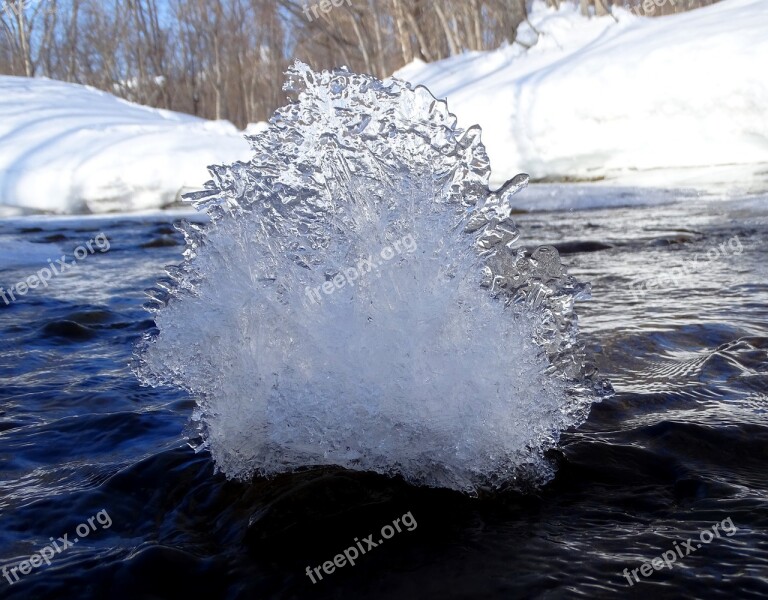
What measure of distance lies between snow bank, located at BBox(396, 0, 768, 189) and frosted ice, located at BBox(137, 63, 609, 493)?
29.3ft

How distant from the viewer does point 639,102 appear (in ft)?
39.0

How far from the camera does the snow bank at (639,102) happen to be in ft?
36.4

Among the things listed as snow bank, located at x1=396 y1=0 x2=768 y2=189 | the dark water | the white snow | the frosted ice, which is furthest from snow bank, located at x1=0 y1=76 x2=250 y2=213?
the frosted ice

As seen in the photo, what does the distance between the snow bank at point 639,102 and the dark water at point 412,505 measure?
335 inches

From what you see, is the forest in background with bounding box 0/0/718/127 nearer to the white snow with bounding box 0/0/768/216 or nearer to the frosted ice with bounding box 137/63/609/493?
the white snow with bounding box 0/0/768/216

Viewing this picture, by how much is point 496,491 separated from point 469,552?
0.24 m

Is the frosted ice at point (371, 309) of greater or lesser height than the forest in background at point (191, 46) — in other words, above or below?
below

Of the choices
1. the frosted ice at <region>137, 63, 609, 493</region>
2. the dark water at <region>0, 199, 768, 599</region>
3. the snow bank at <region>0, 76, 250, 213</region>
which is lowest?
the dark water at <region>0, 199, 768, 599</region>

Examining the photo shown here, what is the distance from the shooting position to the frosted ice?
1731 mm

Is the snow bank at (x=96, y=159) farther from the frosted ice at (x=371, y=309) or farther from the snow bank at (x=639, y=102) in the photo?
the frosted ice at (x=371, y=309)

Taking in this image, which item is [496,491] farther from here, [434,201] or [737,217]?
[737,217]

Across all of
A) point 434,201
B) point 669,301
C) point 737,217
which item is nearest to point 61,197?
point 737,217

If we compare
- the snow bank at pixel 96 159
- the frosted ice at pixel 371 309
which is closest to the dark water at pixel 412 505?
the frosted ice at pixel 371 309

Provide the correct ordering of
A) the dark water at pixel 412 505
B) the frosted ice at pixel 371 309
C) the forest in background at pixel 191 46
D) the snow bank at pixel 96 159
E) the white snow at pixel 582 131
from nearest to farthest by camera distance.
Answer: the dark water at pixel 412 505
the frosted ice at pixel 371 309
the white snow at pixel 582 131
the snow bank at pixel 96 159
the forest in background at pixel 191 46
